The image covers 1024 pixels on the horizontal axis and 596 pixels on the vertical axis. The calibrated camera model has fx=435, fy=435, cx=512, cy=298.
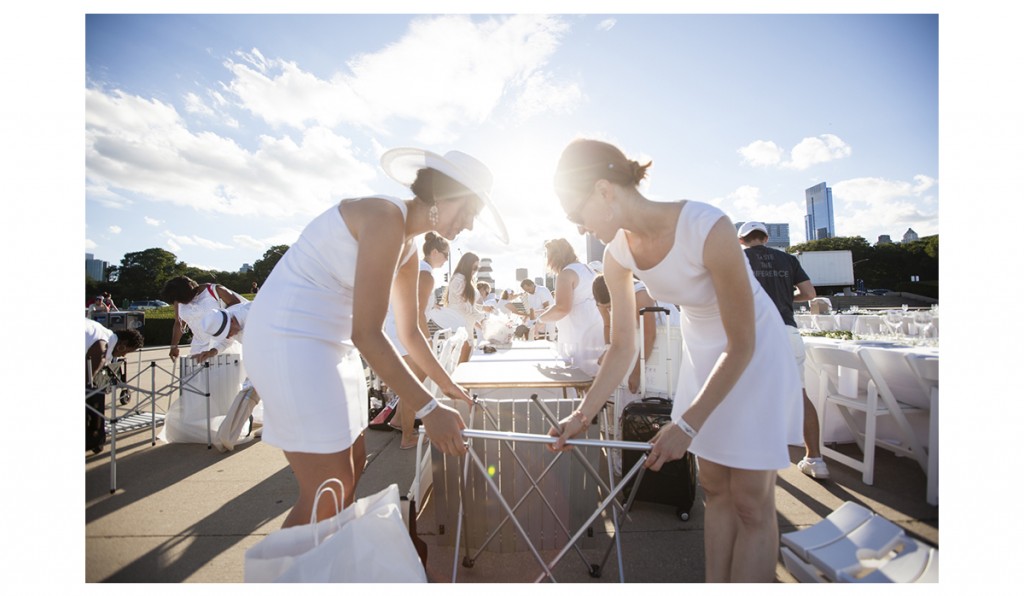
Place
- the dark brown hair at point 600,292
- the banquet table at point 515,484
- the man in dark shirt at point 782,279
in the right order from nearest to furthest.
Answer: the banquet table at point 515,484
the man in dark shirt at point 782,279
the dark brown hair at point 600,292

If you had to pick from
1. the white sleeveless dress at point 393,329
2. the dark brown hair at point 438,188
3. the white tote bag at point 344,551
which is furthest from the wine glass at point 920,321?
the white tote bag at point 344,551

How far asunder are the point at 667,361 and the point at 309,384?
143 inches

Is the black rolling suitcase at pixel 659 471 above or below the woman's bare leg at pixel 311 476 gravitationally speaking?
below

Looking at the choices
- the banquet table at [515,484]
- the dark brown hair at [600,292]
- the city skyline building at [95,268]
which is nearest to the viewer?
the city skyline building at [95,268]

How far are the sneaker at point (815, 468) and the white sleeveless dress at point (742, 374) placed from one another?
2.14 metres

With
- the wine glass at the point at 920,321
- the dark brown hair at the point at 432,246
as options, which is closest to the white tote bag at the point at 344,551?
the dark brown hair at the point at 432,246

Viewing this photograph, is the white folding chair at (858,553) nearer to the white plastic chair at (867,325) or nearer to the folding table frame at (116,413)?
the folding table frame at (116,413)

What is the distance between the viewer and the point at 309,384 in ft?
4.71

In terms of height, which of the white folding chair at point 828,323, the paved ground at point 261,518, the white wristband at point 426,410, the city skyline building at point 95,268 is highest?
the city skyline building at point 95,268

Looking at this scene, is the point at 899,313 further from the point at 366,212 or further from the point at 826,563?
the point at 366,212

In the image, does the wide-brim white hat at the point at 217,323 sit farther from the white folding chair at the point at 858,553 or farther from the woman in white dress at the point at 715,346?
the white folding chair at the point at 858,553

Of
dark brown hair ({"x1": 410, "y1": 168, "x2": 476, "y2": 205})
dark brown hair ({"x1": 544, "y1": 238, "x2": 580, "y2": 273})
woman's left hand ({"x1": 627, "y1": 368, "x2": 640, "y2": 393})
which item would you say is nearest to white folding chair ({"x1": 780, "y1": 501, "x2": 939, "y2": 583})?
dark brown hair ({"x1": 410, "y1": 168, "x2": 476, "y2": 205})

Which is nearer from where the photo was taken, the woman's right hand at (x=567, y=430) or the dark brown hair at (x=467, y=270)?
the woman's right hand at (x=567, y=430)

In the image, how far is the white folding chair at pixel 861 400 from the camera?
2758 mm
